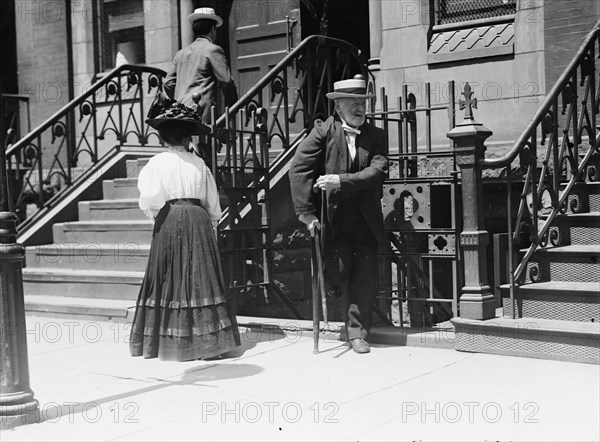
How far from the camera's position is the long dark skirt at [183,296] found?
7.41m

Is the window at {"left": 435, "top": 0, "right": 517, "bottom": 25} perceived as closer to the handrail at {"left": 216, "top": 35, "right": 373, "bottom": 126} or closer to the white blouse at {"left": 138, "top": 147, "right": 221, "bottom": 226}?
the handrail at {"left": 216, "top": 35, "right": 373, "bottom": 126}

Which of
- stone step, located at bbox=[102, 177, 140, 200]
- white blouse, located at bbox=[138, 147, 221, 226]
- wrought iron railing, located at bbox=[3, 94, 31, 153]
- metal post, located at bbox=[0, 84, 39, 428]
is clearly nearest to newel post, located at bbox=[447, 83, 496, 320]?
white blouse, located at bbox=[138, 147, 221, 226]

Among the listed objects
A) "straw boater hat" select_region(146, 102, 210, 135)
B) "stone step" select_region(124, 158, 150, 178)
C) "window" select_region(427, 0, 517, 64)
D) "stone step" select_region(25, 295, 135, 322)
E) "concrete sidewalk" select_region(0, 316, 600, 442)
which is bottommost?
"concrete sidewalk" select_region(0, 316, 600, 442)

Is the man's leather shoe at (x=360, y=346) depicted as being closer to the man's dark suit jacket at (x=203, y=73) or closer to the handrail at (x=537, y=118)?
the handrail at (x=537, y=118)

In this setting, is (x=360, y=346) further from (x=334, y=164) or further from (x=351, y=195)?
(x=334, y=164)

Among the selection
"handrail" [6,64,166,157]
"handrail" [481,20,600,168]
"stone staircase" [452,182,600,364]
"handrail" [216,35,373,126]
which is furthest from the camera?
"handrail" [6,64,166,157]

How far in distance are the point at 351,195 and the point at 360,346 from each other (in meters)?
1.25

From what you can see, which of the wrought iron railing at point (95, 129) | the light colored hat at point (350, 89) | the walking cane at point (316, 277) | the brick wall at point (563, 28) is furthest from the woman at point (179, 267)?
the wrought iron railing at point (95, 129)

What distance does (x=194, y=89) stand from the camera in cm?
977

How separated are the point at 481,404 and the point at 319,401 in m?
1.04

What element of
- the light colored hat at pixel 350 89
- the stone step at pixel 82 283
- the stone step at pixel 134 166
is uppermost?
the light colored hat at pixel 350 89

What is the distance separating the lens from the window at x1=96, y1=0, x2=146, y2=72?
46.6 ft

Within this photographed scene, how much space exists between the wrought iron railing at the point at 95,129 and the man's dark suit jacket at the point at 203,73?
2582 mm

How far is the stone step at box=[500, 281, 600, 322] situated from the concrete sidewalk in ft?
1.88
